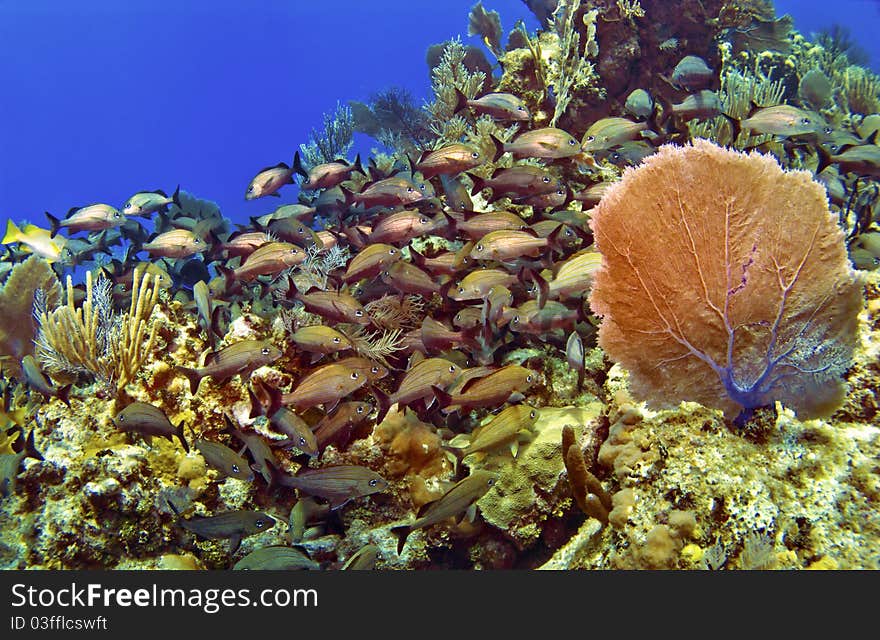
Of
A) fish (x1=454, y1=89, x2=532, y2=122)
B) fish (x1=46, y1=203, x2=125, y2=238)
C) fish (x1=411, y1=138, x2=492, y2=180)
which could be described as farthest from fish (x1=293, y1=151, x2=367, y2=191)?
fish (x1=46, y1=203, x2=125, y2=238)

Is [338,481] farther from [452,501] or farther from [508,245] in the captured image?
[508,245]

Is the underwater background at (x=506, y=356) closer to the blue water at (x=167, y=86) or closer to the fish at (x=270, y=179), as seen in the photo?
the fish at (x=270, y=179)

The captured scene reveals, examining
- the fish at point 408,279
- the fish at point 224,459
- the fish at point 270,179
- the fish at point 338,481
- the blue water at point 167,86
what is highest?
the blue water at point 167,86

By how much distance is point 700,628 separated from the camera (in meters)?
2.22

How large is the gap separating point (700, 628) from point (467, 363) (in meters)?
2.65

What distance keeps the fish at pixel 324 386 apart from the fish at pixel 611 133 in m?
3.75

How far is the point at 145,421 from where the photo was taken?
3793 millimetres

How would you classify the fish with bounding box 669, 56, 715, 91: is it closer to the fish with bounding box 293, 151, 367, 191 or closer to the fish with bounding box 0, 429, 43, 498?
the fish with bounding box 293, 151, 367, 191

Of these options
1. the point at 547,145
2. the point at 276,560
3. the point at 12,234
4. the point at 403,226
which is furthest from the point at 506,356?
the point at 12,234

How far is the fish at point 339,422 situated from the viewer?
3798mm

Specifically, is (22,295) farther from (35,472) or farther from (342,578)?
(342,578)

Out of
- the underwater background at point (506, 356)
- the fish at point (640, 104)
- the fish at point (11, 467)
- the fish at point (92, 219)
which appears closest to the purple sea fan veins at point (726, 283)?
the underwater background at point (506, 356)

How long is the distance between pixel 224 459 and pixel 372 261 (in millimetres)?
2091

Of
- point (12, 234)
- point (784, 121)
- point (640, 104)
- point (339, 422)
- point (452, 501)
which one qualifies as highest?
point (12, 234)
